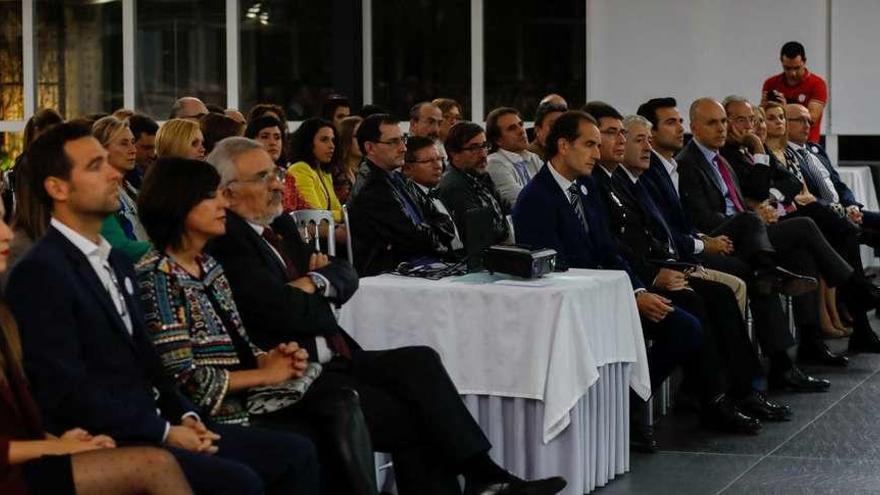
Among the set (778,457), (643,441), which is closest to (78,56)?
(643,441)

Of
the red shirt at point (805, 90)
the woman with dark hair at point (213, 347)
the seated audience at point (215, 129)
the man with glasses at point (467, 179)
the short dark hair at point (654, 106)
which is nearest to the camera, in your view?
the woman with dark hair at point (213, 347)

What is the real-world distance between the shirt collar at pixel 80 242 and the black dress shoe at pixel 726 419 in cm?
319

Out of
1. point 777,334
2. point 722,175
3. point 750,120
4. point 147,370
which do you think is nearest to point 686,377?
point 777,334

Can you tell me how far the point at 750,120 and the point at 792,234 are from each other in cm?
70

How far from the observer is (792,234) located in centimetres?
795

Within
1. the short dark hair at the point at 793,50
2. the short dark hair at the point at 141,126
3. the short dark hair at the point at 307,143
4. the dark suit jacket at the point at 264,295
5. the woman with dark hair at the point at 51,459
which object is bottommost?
the woman with dark hair at the point at 51,459

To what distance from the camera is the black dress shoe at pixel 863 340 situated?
812 centimetres

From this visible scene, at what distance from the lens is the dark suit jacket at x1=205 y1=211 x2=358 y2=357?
4.27m

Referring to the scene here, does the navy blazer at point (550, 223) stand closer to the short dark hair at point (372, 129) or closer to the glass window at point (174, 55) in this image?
the short dark hair at point (372, 129)

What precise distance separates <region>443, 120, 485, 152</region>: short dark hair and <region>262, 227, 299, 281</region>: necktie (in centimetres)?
261

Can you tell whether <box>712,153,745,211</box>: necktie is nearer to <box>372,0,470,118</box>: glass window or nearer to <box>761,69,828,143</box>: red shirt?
<box>761,69,828,143</box>: red shirt

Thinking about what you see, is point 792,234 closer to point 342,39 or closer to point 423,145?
point 423,145

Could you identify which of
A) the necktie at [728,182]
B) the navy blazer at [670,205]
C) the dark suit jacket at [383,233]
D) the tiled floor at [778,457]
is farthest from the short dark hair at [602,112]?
the tiled floor at [778,457]

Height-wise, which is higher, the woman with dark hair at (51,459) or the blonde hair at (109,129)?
the blonde hair at (109,129)
